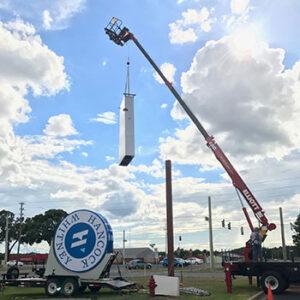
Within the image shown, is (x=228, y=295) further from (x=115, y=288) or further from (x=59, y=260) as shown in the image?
(x=59, y=260)

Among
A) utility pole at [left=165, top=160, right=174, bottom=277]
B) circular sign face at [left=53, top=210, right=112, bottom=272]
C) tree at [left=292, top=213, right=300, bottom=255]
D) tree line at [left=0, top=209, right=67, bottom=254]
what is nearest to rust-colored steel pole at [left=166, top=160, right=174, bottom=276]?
utility pole at [left=165, top=160, right=174, bottom=277]

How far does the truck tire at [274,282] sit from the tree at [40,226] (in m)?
83.5

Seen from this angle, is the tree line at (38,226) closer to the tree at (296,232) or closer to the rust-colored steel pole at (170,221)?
the tree at (296,232)

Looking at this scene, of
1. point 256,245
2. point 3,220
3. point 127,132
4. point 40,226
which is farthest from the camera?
point 3,220

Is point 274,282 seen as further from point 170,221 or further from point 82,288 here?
point 82,288

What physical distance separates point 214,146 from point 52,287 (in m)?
11.0

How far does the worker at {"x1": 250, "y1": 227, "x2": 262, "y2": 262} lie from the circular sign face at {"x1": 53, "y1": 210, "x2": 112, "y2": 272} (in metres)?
6.77

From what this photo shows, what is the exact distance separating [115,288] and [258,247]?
7187 mm

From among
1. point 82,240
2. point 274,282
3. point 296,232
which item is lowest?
point 274,282

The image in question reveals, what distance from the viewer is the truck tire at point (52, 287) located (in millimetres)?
20719

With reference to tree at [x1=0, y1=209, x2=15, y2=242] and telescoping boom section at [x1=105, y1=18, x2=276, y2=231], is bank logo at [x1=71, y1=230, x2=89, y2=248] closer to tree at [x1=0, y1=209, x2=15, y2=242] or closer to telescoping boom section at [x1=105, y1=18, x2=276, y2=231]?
telescoping boom section at [x1=105, y1=18, x2=276, y2=231]

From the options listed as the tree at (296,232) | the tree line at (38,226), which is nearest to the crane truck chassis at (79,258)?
Answer: the tree at (296,232)

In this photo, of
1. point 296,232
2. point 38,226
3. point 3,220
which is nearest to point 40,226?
point 38,226

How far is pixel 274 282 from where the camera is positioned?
70.1 feet
